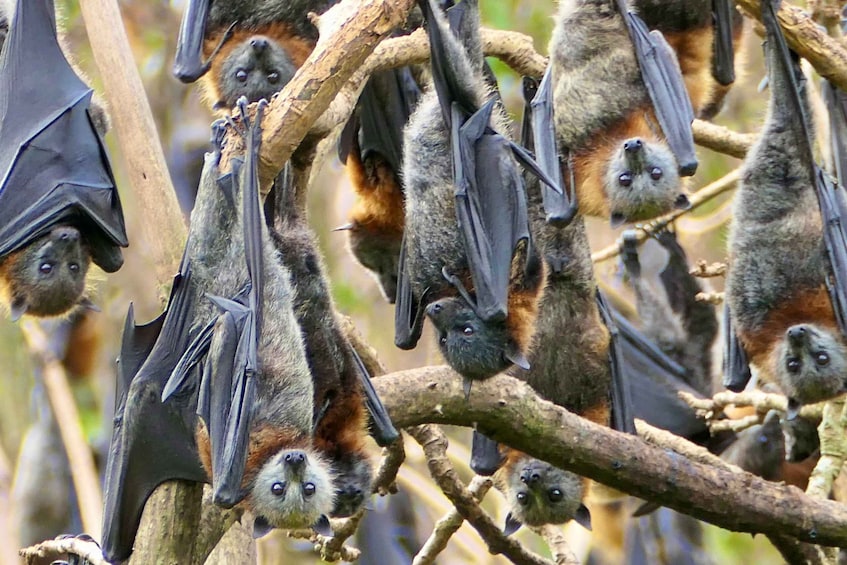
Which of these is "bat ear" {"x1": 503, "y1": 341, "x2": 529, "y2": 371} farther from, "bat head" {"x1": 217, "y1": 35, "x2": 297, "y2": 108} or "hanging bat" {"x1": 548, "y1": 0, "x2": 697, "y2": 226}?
"bat head" {"x1": 217, "y1": 35, "x2": 297, "y2": 108}

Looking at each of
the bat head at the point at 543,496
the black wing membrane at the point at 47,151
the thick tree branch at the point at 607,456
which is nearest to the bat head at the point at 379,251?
the bat head at the point at 543,496

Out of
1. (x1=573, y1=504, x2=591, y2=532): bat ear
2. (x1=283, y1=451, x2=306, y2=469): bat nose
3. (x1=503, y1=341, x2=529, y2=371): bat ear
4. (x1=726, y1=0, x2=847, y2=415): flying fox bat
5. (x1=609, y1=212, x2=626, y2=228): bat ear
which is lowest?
(x1=573, y1=504, x2=591, y2=532): bat ear

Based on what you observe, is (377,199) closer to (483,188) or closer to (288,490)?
(483,188)

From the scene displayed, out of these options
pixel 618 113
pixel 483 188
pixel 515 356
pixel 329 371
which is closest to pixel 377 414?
pixel 329 371

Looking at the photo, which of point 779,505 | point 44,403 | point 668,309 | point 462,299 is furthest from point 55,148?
point 668,309

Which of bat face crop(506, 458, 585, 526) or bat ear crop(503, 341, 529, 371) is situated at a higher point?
bat ear crop(503, 341, 529, 371)

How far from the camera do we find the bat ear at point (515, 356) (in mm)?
4461

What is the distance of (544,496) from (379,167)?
6.84ft

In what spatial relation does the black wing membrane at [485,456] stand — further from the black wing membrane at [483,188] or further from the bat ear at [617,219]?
the black wing membrane at [483,188]

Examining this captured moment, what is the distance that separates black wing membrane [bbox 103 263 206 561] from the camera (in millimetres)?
4113

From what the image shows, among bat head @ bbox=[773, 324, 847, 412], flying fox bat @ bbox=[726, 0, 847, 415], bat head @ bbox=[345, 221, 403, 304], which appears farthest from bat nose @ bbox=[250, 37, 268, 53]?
bat head @ bbox=[773, 324, 847, 412]

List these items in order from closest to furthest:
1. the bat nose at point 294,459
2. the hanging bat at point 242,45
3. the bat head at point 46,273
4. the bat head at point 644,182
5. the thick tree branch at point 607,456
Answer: the bat nose at point 294,459 → the thick tree branch at point 607,456 → the bat head at point 644,182 → the bat head at point 46,273 → the hanging bat at point 242,45

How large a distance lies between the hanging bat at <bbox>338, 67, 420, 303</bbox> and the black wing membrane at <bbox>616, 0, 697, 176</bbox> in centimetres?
150

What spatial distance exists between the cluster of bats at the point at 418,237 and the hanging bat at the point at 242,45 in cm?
1
